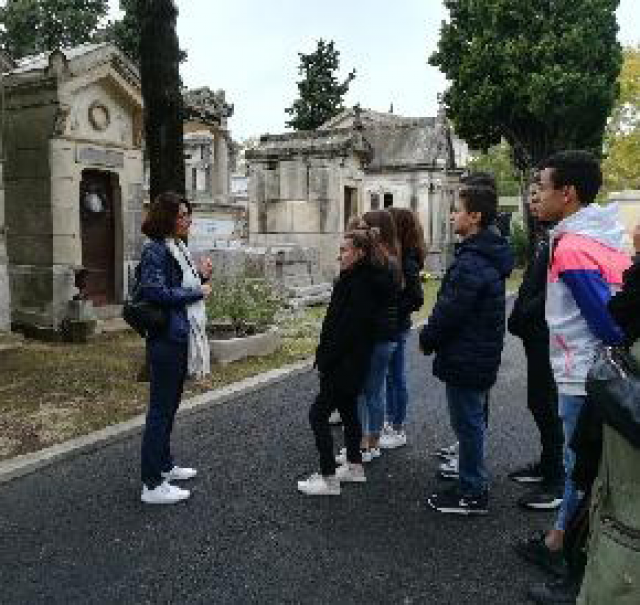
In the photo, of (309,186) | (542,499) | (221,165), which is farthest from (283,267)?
(542,499)

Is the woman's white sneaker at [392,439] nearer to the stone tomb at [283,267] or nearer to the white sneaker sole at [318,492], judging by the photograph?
the white sneaker sole at [318,492]

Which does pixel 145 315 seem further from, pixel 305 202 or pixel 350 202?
pixel 350 202

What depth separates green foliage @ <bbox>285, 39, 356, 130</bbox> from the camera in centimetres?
2803

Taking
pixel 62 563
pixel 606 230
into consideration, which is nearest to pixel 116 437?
pixel 62 563

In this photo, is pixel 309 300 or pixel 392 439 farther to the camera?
pixel 309 300

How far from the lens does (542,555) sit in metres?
3.81

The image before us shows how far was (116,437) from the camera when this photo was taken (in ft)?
19.5

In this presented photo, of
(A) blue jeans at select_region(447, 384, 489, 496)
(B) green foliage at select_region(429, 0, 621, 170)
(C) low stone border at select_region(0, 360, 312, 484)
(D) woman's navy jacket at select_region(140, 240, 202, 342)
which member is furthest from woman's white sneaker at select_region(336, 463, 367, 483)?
(B) green foliage at select_region(429, 0, 621, 170)

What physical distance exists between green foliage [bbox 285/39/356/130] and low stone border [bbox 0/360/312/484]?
21.8 metres

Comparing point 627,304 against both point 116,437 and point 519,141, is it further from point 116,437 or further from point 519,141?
point 519,141

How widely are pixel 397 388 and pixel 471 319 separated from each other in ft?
5.95

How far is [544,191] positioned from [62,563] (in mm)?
3197

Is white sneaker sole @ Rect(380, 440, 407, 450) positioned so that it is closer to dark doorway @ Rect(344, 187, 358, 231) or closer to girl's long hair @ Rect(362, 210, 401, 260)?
girl's long hair @ Rect(362, 210, 401, 260)

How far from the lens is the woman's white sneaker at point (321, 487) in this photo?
15.6 feet
